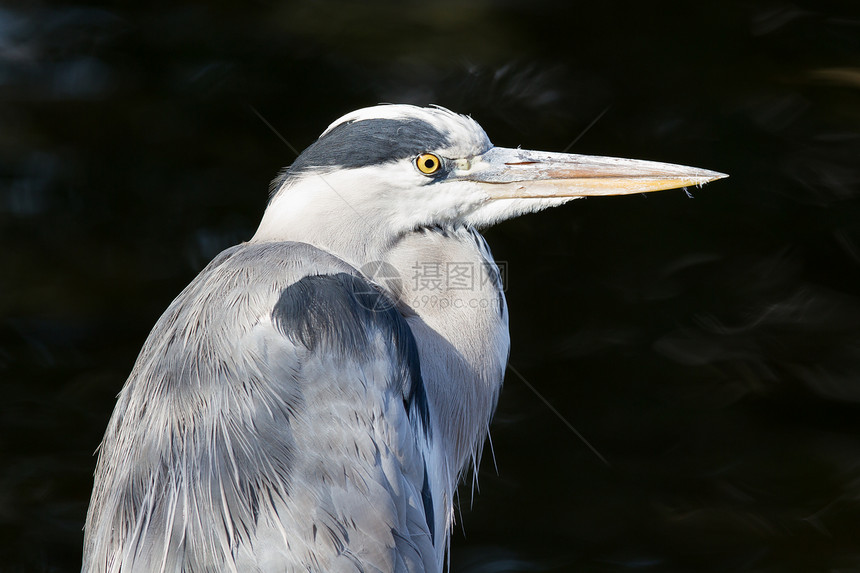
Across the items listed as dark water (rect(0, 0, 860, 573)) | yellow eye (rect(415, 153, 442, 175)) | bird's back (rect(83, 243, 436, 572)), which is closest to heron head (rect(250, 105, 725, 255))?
yellow eye (rect(415, 153, 442, 175))

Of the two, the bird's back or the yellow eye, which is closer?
the bird's back

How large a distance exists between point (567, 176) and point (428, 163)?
14.2 inches

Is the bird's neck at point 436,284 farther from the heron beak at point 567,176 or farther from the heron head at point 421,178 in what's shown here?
the heron beak at point 567,176

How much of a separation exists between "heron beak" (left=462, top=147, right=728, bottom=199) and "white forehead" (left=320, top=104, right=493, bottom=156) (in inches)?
1.8

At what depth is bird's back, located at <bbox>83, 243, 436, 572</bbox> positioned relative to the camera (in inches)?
73.4

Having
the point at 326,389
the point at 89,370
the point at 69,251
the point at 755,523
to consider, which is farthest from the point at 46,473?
the point at 755,523

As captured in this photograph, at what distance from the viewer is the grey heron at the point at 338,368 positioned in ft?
6.16

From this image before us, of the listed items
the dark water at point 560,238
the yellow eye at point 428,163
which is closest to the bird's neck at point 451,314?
the yellow eye at point 428,163

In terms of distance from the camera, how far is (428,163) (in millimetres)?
2281

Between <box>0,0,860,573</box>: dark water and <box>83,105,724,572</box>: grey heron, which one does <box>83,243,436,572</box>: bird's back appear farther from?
<box>0,0,860,573</box>: dark water

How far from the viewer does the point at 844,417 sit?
11.1 feet

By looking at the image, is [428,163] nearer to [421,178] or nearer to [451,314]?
[421,178]

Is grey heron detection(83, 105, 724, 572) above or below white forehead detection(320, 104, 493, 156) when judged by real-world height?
below

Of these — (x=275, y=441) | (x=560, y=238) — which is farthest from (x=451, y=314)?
(x=560, y=238)
